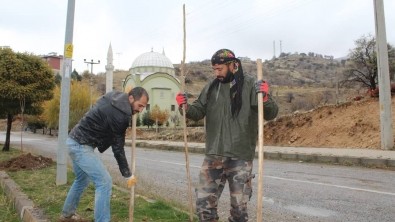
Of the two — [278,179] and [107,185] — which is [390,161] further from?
[107,185]

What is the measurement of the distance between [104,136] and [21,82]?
14865mm

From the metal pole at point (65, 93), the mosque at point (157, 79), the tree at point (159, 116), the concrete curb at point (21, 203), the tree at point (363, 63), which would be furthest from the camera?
the mosque at point (157, 79)

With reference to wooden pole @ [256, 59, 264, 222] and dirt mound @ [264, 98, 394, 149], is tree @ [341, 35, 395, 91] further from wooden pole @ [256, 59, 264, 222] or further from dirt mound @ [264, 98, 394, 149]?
wooden pole @ [256, 59, 264, 222]

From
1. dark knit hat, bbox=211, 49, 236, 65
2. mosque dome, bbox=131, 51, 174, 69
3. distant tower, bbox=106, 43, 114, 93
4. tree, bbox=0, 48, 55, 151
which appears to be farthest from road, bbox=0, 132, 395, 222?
mosque dome, bbox=131, 51, 174, 69

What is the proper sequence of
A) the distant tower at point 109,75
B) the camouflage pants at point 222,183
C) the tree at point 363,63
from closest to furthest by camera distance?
the camouflage pants at point 222,183
the distant tower at point 109,75
the tree at point 363,63

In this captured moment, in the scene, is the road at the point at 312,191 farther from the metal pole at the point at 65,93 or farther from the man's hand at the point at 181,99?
the man's hand at the point at 181,99

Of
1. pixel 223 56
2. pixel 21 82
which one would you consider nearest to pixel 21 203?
pixel 223 56

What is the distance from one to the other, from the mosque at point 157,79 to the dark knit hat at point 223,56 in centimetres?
5477

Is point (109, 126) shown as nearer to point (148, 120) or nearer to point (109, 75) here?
point (109, 75)

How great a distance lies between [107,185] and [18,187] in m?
3.65

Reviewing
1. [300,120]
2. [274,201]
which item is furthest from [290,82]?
[274,201]

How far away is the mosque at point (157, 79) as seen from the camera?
6219 cm

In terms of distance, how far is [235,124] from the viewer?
3932 millimetres

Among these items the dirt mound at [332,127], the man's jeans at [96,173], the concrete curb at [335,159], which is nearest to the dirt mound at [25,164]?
the man's jeans at [96,173]
